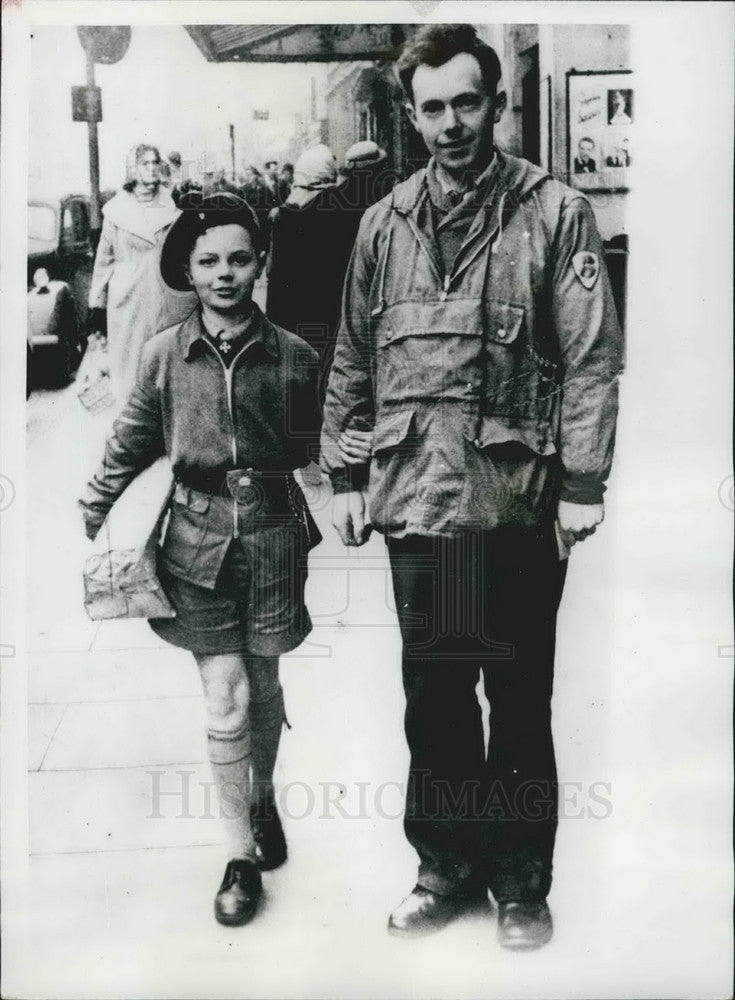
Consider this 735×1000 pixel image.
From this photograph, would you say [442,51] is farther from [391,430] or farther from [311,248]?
[391,430]

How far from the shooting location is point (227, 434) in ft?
7.78

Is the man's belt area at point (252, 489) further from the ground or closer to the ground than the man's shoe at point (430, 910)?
further from the ground

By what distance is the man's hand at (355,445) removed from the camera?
237 centimetres

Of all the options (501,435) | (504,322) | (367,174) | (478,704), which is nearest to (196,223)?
(367,174)

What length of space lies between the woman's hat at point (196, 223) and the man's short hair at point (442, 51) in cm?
45

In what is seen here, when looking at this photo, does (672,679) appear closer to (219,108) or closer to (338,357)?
(338,357)

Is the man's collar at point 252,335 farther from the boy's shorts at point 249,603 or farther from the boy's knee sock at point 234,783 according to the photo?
the boy's knee sock at point 234,783

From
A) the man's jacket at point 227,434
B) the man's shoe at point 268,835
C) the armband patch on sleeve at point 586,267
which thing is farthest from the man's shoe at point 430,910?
the armband patch on sleeve at point 586,267

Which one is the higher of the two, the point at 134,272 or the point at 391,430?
the point at 134,272

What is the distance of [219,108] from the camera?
7.80 feet

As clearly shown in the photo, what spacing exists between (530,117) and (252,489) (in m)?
1.04

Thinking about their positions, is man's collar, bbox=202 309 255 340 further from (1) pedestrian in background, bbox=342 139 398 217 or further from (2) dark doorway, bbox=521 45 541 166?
(2) dark doorway, bbox=521 45 541 166

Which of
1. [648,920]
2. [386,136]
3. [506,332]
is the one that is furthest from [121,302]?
[648,920]

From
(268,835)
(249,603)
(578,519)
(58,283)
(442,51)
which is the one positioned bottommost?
(268,835)
